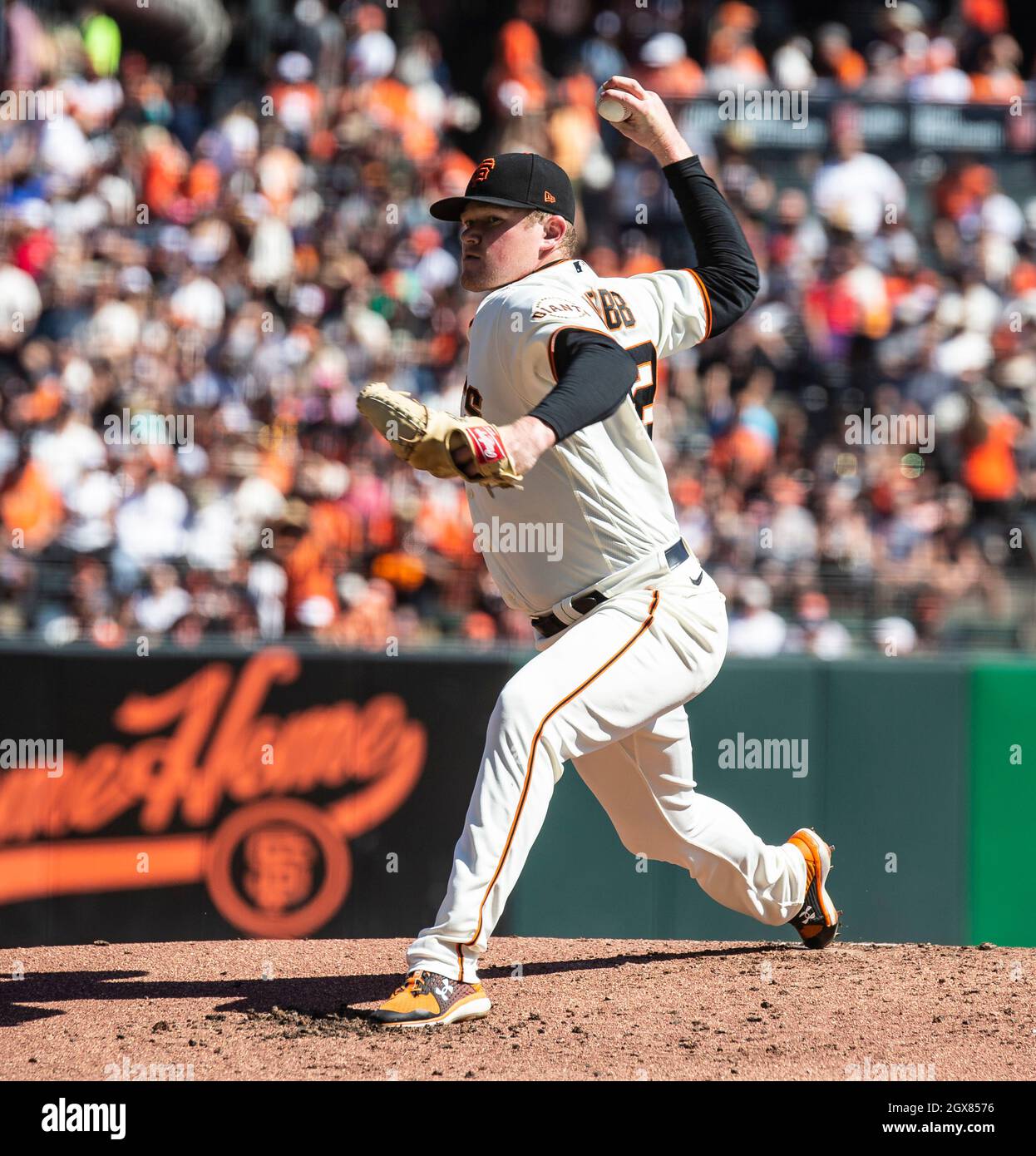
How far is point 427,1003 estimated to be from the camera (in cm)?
374

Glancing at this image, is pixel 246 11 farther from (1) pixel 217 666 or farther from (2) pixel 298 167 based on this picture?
(1) pixel 217 666

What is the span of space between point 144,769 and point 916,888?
274cm

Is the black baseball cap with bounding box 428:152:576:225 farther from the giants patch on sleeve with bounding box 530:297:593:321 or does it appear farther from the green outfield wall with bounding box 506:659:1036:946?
the green outfield wall with bounding box 506:659:1036:946

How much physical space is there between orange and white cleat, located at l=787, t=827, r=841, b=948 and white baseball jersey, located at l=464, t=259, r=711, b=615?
126 centimetres

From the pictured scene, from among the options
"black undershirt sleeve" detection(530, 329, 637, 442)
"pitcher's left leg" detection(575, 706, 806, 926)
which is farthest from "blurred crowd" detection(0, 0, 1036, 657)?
"black undershirt sleeve" detection(530, 329, 637, 442)

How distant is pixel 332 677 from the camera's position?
558 centimetres

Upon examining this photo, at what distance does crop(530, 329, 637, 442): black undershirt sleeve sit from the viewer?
3377 mm

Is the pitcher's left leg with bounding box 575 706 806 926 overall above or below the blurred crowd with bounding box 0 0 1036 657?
below

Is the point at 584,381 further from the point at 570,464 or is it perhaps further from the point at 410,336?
the point at 410,336

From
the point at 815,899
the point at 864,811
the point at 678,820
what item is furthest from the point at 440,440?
the point at 864,811

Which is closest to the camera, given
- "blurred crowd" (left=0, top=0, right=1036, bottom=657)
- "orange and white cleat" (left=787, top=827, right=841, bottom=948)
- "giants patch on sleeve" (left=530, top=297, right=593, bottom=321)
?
"giants patch on sleeve" (left=530, top=297, right=593, bottom=321)

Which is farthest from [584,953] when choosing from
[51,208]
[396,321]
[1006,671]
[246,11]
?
[246,11]

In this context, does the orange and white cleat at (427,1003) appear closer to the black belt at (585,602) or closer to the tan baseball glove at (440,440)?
the black belt at (585,602)

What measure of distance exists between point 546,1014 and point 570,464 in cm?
141
